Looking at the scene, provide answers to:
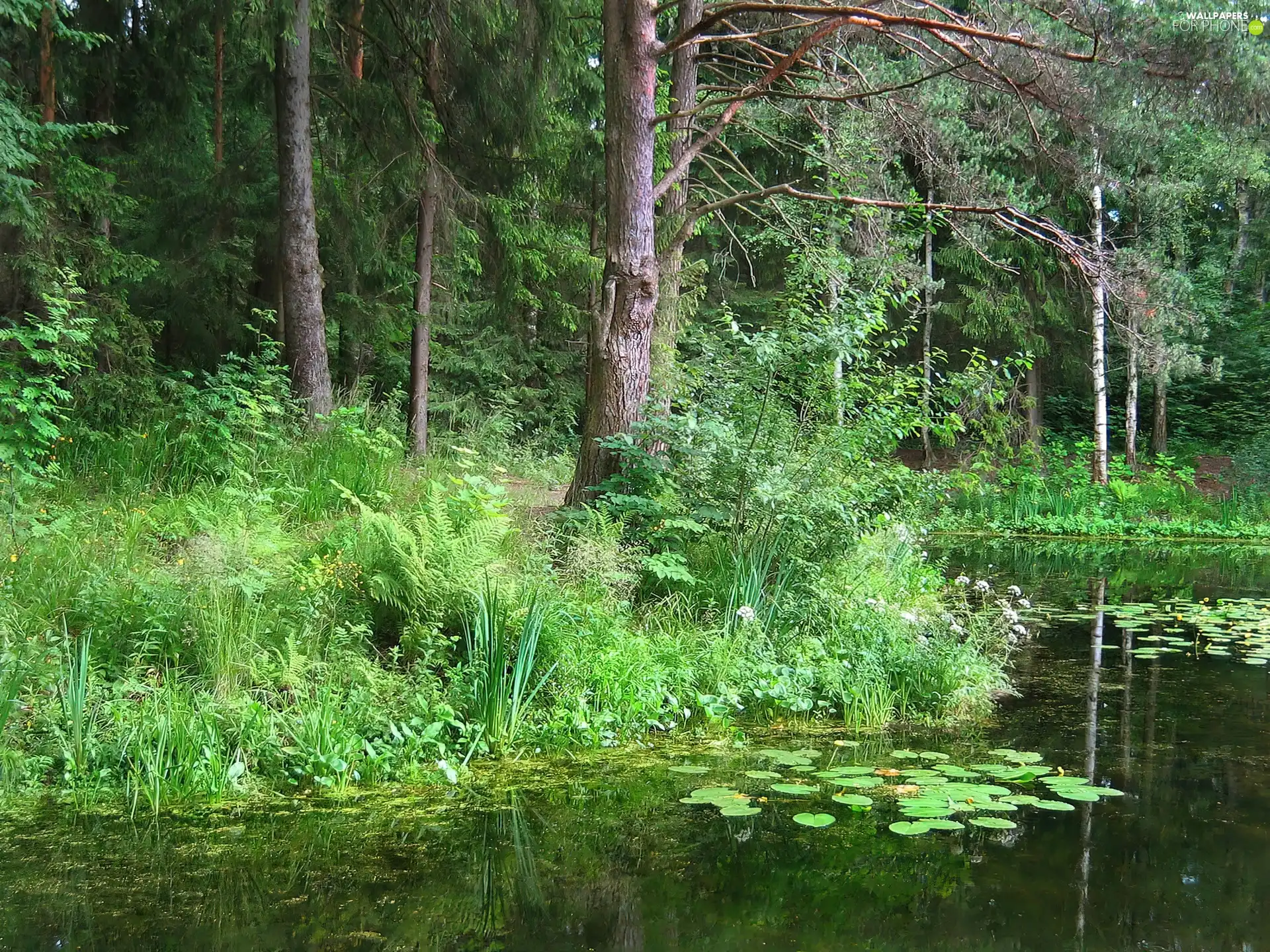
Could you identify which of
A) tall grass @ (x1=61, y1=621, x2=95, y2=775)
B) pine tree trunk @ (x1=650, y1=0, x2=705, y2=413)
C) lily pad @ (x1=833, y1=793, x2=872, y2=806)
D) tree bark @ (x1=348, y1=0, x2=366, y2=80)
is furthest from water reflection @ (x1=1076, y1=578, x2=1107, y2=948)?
tree bark @ (x1=348, y1=0, x2=366, y2=80)

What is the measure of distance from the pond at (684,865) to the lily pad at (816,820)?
0.02 meters

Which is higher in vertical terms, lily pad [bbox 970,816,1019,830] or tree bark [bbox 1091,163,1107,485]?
tree bark [bbox 1091,163,1107,485]

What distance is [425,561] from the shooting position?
16.2 feet

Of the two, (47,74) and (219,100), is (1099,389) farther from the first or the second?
(47,74)

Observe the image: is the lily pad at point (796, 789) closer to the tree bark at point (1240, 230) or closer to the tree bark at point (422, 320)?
the tree bark at point (422, 320)

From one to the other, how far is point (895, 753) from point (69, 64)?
10029mm

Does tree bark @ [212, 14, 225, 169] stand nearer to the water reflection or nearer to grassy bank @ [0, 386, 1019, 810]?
grassy bank @ [0, 386, 1019, 810]

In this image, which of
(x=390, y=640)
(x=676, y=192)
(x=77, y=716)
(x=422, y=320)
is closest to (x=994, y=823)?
(x=390, y=640)

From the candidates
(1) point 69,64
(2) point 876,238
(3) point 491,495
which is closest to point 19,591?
(3) point 491,495

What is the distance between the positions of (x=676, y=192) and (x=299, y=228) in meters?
4.07

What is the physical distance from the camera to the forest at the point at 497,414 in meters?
4.48

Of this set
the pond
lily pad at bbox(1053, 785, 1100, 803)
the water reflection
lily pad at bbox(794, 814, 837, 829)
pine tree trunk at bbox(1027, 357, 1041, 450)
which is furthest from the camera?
pine tree trunk at bbox(1027, 357, 1041, 450)

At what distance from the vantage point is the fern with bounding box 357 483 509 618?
4.85m

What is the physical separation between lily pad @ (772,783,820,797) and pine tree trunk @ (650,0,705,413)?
602 cm
